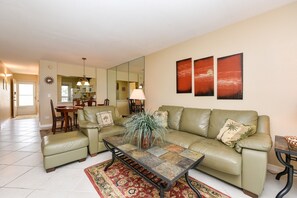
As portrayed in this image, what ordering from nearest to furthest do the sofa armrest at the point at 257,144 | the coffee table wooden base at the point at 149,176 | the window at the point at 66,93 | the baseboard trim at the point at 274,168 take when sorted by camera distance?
1. the coffee table wooden base at the point at 149,176
2. the sofa armrest at the point at 257,144
3. the baseboard trim at the point at 274,168
4. the window at the point at 66,93

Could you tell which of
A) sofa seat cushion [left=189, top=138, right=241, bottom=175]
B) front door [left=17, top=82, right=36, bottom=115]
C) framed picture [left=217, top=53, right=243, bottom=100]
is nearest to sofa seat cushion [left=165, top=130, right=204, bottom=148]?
sofa seat cushion [left=189, top=138, right=241, bottom=175]

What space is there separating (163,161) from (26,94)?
32.6ft

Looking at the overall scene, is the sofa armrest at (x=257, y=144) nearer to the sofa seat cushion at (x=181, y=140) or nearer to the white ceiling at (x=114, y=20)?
the sofa seat cushion at (x=181, y=140)

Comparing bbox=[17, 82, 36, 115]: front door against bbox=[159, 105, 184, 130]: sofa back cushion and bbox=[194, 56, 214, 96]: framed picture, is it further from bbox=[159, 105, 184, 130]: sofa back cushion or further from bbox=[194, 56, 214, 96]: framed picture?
bbox=[194, 56, 214, 96]: framed picture

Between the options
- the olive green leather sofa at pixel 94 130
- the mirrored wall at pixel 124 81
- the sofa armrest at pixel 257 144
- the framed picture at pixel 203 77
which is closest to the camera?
the sofa armrest at pixel 257 144

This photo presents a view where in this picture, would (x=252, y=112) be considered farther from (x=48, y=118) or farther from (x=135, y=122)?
(x=48, y=118)

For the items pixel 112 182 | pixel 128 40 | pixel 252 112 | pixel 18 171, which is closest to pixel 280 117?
pixel 252 112

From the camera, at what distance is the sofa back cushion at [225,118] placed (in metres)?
2.04

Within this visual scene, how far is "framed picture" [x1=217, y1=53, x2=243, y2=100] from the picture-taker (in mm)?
2365

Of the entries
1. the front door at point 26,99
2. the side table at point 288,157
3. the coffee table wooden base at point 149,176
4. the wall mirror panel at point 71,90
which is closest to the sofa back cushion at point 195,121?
the side table at point 288,157

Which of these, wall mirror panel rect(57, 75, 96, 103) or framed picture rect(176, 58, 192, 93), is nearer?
framed picture rect(176, 58, 192, 93)

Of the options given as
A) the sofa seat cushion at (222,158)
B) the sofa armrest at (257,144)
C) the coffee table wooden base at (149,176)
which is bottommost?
the coffee table wooden base at (149,176)

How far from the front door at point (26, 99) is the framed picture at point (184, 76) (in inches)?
357

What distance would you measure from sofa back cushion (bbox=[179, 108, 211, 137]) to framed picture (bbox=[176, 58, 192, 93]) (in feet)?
2.11
